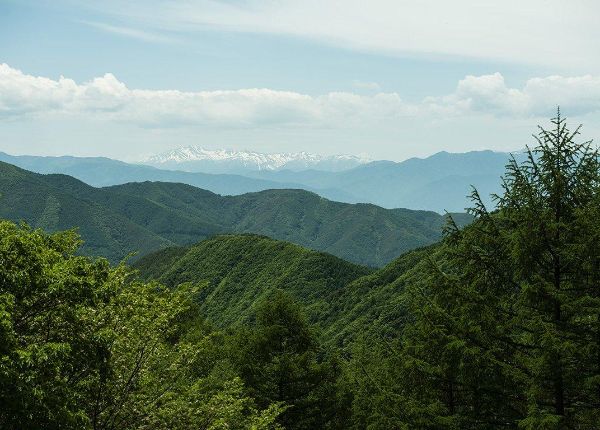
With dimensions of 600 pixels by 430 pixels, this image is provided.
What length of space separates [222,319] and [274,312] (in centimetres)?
13550

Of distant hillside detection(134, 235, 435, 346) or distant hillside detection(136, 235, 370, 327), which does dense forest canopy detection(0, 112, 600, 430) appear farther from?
distant hillside detection(136, 235, 370, 327)

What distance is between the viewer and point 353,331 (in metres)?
120

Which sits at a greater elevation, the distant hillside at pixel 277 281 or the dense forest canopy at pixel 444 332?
the dense forest canopy at pixel 444 332

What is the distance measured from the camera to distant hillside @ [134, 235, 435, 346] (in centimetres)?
12526

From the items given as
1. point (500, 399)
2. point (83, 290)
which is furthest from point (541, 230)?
point (83, 290)

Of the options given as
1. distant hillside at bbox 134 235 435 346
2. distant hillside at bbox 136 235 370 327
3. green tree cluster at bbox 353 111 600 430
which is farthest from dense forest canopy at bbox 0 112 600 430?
distant hillside at bbox 136 235 370 327

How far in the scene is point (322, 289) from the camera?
17175 cm

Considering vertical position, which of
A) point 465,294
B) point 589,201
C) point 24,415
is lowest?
point 24,415

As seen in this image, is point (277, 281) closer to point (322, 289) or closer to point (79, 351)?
point (322, 289)

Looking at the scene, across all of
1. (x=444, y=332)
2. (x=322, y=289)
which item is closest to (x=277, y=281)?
(x=322, y=289)

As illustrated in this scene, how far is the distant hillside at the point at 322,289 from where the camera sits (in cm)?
12526

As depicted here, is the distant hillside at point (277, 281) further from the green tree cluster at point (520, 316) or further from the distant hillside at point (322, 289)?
the green tree cluster at point (520, 316)

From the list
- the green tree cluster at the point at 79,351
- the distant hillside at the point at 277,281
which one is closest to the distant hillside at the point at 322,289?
the distant hillside at the point at 277,281

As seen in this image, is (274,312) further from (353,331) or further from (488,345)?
(353,331)
